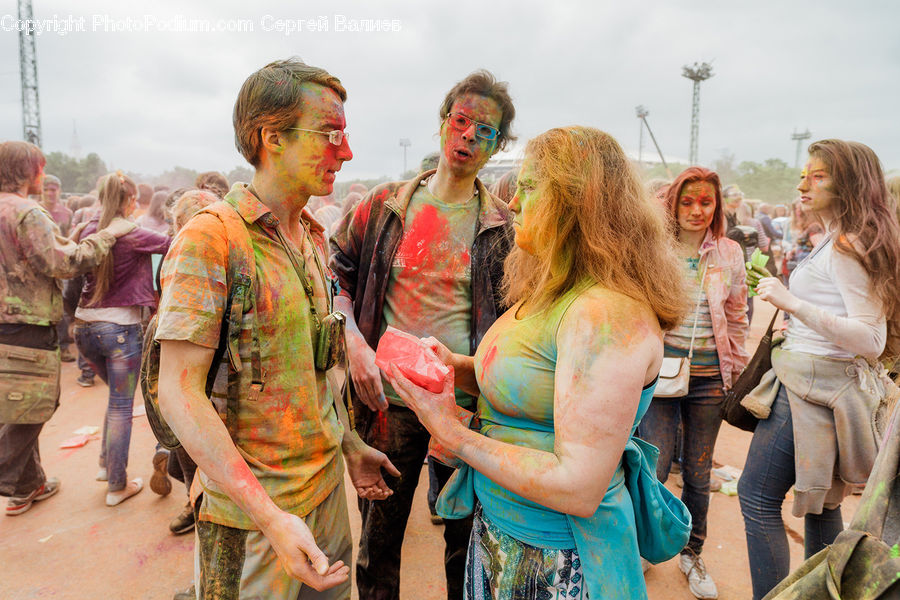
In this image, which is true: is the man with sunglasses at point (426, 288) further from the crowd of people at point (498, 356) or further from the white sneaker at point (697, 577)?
the white sneaker at point (697, 577)

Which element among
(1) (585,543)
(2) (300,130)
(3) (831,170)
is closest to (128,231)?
(2) (300,130)

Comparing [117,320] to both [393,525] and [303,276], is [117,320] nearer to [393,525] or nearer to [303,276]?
[393,525]

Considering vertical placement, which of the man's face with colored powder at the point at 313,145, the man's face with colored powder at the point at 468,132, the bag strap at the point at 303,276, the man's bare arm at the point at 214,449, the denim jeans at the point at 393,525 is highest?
the man's face with colored powder at the point at 468,132

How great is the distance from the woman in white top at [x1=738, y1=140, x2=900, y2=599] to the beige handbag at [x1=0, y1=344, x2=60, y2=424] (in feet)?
13.7

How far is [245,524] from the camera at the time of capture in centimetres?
140

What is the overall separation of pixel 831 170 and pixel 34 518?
5.22 m

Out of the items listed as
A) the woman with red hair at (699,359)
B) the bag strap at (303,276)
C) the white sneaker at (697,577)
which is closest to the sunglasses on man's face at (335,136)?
the bag strap at (303,276)

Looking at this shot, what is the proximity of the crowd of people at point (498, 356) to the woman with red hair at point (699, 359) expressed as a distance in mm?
14

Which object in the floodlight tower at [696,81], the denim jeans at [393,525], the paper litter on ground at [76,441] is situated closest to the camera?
the denim jeans at [393,525]

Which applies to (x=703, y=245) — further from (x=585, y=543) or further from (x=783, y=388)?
(x=585, y=543)

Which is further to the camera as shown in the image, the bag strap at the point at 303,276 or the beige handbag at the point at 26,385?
the beige handbag at the point at 26,385

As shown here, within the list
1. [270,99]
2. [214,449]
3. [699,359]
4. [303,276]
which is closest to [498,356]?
[303,276]

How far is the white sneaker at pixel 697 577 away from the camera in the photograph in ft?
9.45

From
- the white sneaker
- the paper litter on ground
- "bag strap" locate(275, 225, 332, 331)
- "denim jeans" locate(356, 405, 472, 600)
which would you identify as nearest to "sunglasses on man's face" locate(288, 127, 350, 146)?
"bag strap" locate(275, 225, 332, 331)
